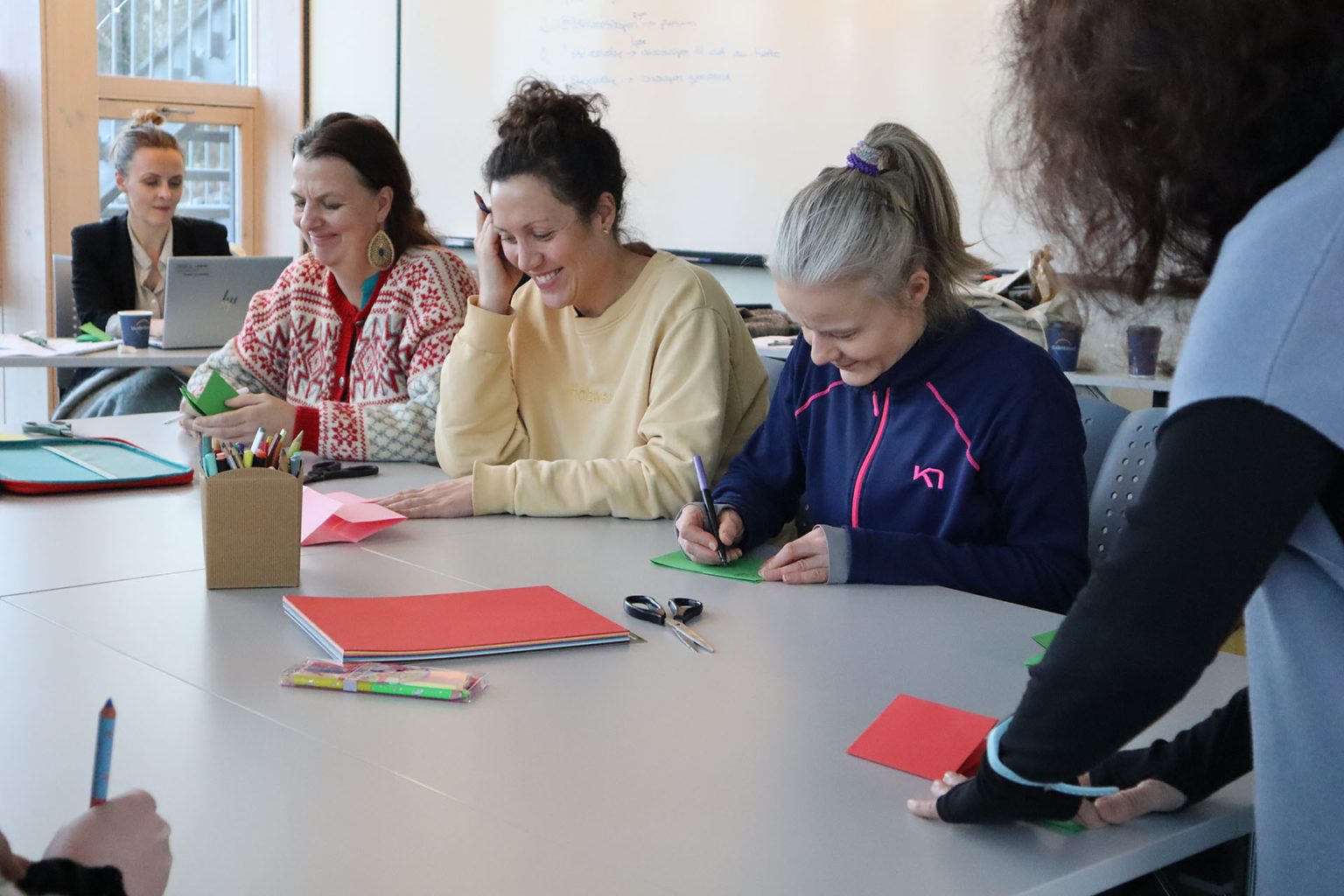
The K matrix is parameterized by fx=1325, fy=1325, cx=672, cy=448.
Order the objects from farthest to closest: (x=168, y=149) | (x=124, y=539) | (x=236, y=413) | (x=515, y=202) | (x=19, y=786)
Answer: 1. (x=168, y=149)
2. (x=236, y=413)
3. (x=515, y=202)
4. (x=124, y=539)
5. (x=19, y=786)

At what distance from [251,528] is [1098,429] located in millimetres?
1243

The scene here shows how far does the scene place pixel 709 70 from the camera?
4684 mm

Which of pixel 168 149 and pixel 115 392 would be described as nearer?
pixel 115 392

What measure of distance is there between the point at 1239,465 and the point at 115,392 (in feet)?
11.8

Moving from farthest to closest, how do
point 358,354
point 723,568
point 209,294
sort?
point 209,294, point 358,354, point 723,568

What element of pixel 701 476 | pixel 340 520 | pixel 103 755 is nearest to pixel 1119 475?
pixel 701 476

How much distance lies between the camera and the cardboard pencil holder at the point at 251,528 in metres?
1.53

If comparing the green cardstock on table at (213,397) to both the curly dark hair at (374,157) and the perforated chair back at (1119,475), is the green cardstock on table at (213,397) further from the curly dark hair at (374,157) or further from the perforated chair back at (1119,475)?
the perforated chair back at (1119,475)

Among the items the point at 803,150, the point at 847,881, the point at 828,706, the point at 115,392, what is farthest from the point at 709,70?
the point at 847,881

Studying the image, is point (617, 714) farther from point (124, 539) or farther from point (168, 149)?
point (168, 149)

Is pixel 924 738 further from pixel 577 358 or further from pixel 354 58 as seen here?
pixel 354 58

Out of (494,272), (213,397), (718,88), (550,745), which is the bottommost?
(550,745)

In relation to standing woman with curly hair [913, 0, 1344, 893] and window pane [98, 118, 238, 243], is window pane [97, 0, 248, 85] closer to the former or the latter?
window pane [98, 118, 238, 243]

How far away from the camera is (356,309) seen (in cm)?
263
